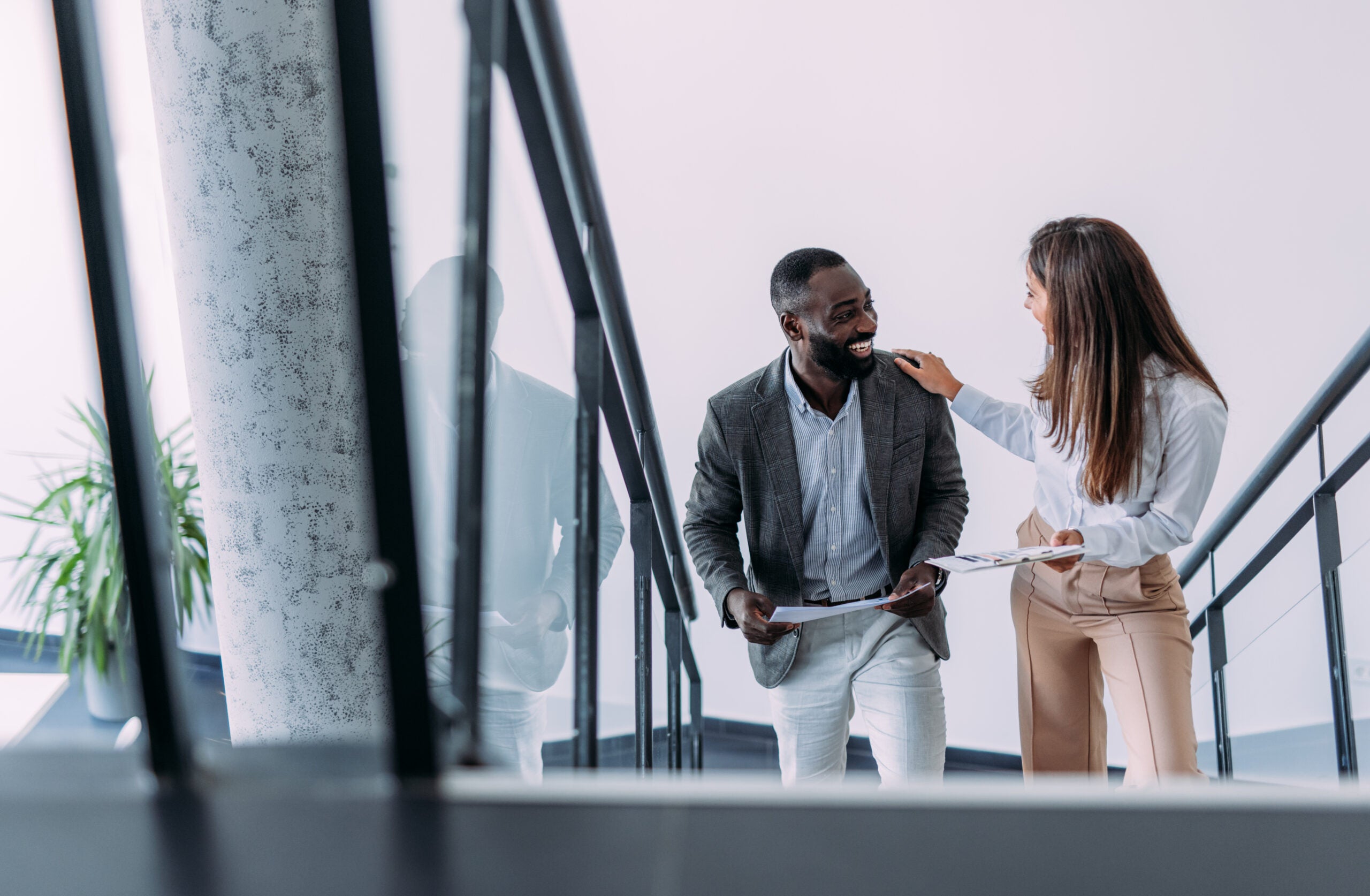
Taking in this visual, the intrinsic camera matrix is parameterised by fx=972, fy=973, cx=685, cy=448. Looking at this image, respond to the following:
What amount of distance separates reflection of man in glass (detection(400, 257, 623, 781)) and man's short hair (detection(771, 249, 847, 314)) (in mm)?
923

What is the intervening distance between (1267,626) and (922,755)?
3.90ft

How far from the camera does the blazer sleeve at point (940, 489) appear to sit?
2.12 metres

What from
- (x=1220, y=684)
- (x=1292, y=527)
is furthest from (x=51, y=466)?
(x=1220, y=684)

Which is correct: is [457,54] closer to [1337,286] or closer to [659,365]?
[659,365]

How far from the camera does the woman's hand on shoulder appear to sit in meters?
2.30

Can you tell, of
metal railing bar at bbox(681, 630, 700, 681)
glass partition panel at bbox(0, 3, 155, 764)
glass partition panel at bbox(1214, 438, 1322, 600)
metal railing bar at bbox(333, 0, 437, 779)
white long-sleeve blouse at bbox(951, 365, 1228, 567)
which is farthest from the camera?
glass partition panel at bbox(1214, 438, 1322, 600)

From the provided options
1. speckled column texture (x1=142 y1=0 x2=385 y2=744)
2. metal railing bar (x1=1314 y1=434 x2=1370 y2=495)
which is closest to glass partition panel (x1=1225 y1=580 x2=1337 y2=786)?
metal railing bar (x1=1314 y1=434 x2=1370 y2=495)

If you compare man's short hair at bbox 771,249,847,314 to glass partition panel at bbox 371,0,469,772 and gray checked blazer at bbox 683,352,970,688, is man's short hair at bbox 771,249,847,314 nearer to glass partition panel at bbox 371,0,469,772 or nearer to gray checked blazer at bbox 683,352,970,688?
gray checked blazer at bbox 683,352,970,688

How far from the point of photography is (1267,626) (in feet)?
8.45

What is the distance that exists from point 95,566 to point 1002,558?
1456mm

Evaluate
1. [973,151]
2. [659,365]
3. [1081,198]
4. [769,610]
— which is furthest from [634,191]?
[769,610]

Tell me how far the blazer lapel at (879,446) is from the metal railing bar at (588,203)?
0.45 metres

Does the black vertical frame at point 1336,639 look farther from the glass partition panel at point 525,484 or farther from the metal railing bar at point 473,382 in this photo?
the metal railing bar at point 473,382

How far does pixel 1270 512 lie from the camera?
3760 millimetres
